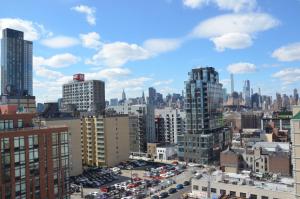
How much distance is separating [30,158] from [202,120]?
91103mm

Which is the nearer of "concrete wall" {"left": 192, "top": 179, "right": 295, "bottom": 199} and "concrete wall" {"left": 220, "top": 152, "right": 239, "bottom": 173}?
"concrete wall" {"left": 192, "top": 179, "right": 295, "bottom": 199}

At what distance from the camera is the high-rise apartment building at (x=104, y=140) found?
4926 inches

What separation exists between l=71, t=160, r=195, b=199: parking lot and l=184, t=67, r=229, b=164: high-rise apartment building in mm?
11452

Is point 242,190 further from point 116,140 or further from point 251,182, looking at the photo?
point 116,140

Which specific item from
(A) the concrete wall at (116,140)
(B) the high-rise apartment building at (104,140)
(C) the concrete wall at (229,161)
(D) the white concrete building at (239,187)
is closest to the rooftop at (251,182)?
(D) the white concrete building at (239,187)

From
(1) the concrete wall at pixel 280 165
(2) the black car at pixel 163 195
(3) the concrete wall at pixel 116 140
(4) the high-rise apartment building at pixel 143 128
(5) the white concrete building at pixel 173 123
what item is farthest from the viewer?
(5) the white concrete building at pixel 173 123

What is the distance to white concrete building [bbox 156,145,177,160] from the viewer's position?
14250cm

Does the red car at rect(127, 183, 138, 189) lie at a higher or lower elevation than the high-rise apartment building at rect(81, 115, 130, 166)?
lower

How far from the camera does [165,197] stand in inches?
3297

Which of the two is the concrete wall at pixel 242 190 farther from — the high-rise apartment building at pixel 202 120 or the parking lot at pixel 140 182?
the high-rise apartment building at pixel 202 120

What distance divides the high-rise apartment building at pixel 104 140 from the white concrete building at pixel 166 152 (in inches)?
649

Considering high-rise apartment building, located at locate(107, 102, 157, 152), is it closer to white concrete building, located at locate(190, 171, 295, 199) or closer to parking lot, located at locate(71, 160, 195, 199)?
parking lot, located at locate(71, 160, 195, 199)

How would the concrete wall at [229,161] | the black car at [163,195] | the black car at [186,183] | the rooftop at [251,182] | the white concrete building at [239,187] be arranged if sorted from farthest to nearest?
the concrete wall at [229,161]
the black car at [186,183]
the black car at [163,195]
the rooftop at [251,182]
the white concrete building at [239,187]

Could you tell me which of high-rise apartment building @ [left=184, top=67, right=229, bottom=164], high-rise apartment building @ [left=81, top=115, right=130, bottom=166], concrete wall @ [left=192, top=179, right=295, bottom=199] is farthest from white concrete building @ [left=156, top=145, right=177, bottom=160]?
concrete wall @ [left=192, top=179, right=295, bottom=199]
